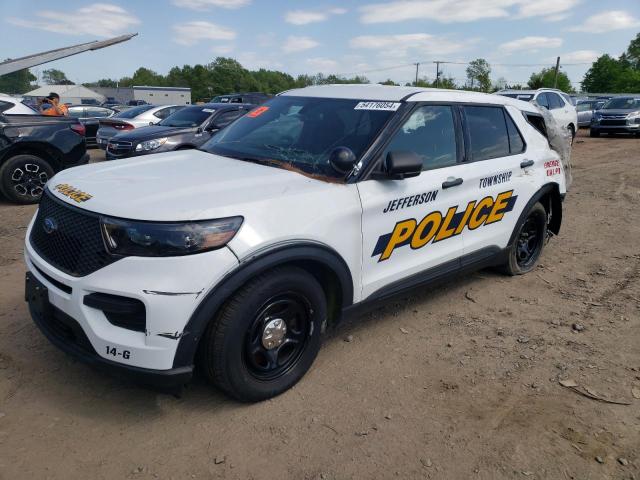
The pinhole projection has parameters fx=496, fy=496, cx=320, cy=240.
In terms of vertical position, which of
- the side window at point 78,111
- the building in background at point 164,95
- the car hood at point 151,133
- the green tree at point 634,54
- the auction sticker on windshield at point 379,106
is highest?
the green tree at point 634,54

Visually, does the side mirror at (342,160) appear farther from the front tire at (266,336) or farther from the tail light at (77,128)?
the tail light at (77,128)

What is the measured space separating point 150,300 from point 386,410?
1.45m

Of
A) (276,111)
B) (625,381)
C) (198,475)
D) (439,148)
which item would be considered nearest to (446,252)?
(439,148)

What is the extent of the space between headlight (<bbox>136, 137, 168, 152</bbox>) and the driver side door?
6.60m

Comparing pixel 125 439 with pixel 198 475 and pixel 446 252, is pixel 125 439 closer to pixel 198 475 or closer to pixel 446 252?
pixel 198 475

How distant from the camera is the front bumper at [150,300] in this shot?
2.28 metres

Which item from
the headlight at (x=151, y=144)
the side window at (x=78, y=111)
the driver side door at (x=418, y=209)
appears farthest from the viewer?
the side window at (x=78, y=111)

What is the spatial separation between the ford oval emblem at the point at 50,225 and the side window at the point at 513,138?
11.7 feet

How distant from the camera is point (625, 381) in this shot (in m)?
3.15

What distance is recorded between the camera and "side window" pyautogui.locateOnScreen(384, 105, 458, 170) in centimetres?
331

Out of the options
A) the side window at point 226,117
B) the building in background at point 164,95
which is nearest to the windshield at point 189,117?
the side window at point 226,117

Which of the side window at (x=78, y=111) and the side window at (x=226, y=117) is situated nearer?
the side window at (x=226, y=117)

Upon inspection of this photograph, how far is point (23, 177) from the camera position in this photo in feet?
24.3

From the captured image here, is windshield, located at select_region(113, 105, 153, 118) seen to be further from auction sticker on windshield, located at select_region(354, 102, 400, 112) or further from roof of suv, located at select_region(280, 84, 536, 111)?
auction sticker on windshield, located at select_region(354, 102, 400, 112)
